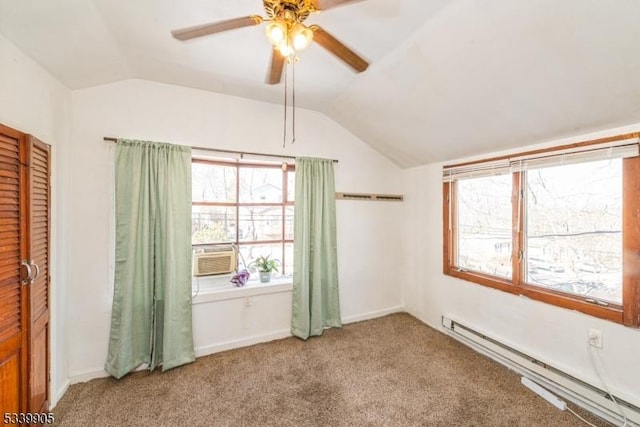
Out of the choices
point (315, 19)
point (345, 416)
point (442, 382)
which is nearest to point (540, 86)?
point (315, 19)

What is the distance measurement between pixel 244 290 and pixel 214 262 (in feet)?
1.42

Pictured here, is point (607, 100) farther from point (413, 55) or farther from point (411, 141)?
point (411, 141)

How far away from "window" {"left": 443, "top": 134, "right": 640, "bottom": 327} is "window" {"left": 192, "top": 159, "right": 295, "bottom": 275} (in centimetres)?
202

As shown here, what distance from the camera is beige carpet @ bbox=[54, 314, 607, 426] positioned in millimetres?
1841

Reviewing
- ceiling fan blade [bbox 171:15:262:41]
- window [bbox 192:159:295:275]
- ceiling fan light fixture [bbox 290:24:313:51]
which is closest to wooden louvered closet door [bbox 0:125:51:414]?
ceiling fan blade [bbox 171:15:262:41]

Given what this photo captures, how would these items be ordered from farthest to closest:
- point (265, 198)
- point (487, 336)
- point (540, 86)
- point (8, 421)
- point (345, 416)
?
point (265, 198), point (487, 336), point (345, 416), point (540, 86), point (8, 421)

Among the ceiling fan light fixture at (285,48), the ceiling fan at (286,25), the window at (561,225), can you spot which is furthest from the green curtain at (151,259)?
the window at (561,225)

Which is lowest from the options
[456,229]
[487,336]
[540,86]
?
[487,336]

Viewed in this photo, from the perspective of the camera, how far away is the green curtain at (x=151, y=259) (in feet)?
7.44

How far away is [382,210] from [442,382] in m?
2.03

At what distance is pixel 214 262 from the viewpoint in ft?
9.14

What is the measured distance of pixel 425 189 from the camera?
3424 mm

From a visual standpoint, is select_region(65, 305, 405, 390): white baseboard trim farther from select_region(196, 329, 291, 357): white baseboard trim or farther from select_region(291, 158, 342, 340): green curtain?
select_region(291, 158, 342, 340): green curtain

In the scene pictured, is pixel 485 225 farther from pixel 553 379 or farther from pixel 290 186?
pixel 290 186
